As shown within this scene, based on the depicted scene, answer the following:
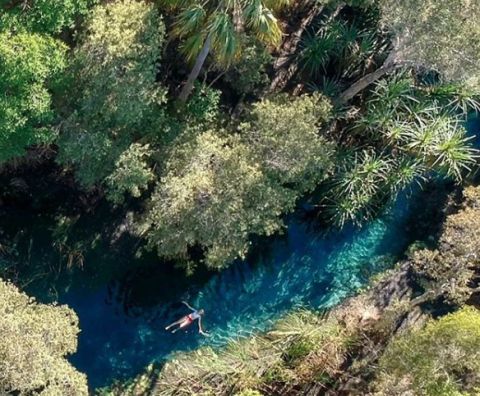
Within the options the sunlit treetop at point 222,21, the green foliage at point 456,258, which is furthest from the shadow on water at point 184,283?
the sunlit treetop at point 222,21

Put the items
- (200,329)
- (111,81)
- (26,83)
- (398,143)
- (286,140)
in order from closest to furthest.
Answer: (26,83) → (111,81) → (286,140) → (200,329) → (398,143)

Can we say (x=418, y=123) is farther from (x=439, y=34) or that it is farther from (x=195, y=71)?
(x=195, y=71)

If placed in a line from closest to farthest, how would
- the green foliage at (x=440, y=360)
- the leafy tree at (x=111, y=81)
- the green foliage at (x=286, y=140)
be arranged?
the leafy tree at (x=111, y=81), the green foliage at (x=440, y=360), the green foliage at (x=286, y=140)

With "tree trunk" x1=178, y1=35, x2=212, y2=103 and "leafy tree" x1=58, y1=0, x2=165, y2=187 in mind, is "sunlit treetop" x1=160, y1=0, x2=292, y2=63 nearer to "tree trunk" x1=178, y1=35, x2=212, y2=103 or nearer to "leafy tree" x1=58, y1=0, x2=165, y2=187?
"tree trunk" x1=178, y1=35, x2=212, y2=103

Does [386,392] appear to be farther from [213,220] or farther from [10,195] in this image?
[10,195]

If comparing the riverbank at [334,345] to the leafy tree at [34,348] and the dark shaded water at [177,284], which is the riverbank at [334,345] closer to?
the dark shaded water at [177,284]

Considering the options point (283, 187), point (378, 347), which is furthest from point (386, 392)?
point (283, 187)

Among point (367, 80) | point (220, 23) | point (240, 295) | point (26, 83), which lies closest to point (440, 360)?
point (240, 295)
